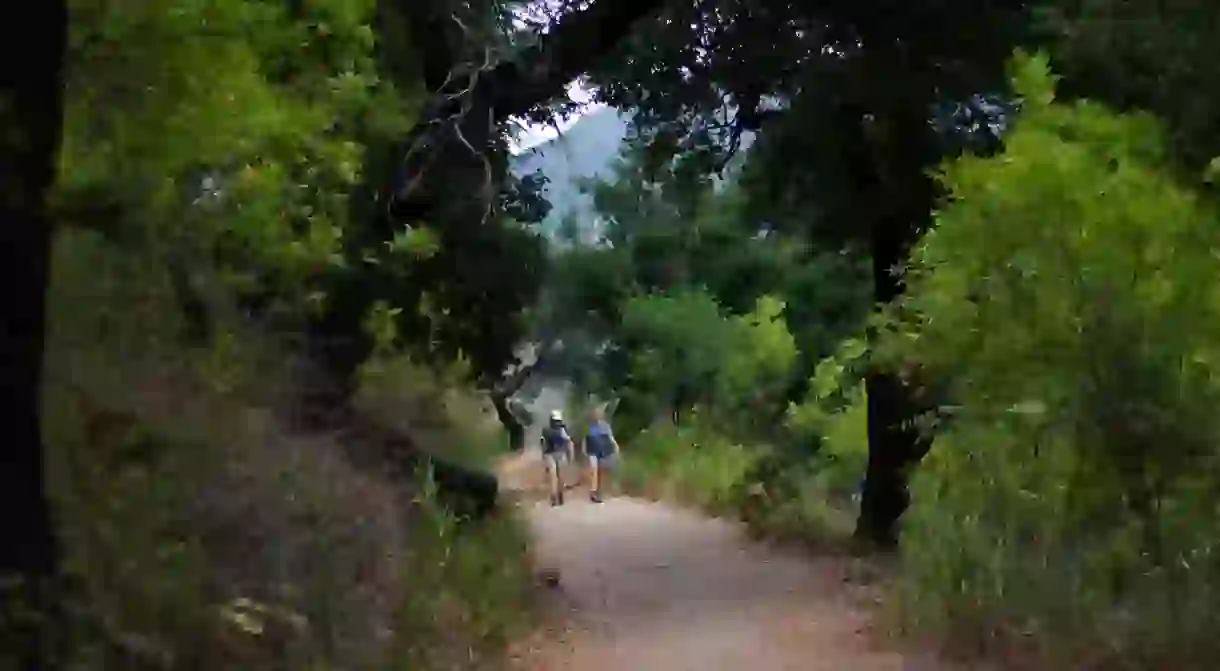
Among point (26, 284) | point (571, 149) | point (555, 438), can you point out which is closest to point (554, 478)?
point (555, 438)

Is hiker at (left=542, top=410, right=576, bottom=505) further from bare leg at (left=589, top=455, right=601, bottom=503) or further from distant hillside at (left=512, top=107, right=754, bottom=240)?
distant hillside at (left=512, top=107, right=754, bottom=240)

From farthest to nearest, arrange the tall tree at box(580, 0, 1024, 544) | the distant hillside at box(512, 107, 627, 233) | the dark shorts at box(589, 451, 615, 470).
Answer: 1. the dark shorts at box(589, 451, 615, 470)
2. the distant hillside at box(512, 107, 627, 233)
3. the tall tree at box(580, 0, 1024, 544)

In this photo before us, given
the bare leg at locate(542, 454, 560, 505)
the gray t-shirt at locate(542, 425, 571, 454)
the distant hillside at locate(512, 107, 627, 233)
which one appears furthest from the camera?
the bare leg at locate(542, 454, 560, 505)

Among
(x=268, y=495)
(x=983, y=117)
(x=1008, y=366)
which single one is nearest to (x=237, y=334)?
(x=268, y=495)

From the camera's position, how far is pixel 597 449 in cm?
2339

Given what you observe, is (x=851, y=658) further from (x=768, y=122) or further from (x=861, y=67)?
(x=768, y=122)

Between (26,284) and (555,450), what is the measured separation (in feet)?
60.2

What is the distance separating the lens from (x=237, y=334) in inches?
291

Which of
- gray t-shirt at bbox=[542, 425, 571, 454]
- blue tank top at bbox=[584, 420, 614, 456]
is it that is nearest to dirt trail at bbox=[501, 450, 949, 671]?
gray t-shirt at bbox=[542, 425, 571, 454]

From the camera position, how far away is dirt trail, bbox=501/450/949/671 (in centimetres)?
927

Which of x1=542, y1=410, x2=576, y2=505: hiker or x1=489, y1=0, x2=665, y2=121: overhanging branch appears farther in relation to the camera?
x1=542, y1=410, x2=576, y2=505: hiker

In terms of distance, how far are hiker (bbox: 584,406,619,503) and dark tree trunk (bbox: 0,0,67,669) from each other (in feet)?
61.2

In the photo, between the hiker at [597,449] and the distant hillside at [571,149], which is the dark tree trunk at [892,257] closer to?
the distant hillside at [571,149]

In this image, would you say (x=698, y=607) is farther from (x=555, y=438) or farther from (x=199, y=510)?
(x=555, y=438)
